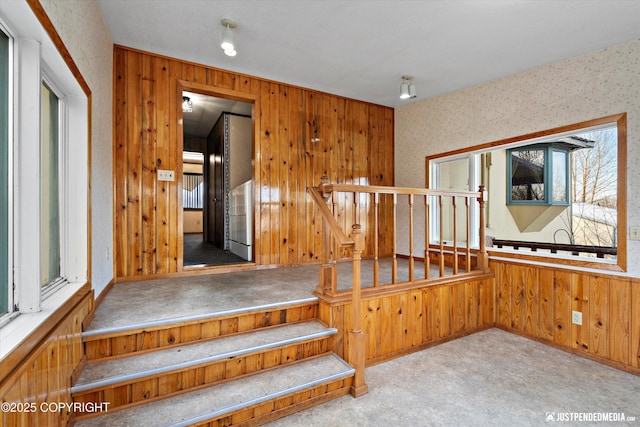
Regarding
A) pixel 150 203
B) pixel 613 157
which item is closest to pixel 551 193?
pixel 613 157

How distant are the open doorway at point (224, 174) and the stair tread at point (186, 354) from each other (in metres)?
1.60

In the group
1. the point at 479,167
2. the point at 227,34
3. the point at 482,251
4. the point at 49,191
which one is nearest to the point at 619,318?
the point at 482,251

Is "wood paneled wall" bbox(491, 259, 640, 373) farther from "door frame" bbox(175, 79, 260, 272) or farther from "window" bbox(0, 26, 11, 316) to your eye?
"window" bbox(0, 26, 11, 316)

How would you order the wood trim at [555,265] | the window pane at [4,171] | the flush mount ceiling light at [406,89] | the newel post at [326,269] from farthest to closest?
1. the flush mount ceiling light at [406,89]
2. the wood trim at [555,265]
3. the newel post at [326,269]
4. the window pane at [4,171]

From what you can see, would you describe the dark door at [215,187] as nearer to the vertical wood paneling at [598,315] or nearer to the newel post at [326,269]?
the newel post at [326,269]

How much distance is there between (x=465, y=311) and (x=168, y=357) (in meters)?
2.79

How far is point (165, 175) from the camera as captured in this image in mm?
3094

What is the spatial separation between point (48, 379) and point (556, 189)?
5328 millimetres

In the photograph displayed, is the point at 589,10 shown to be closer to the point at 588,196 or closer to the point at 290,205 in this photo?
the point at 588,196

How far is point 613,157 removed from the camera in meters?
2.75

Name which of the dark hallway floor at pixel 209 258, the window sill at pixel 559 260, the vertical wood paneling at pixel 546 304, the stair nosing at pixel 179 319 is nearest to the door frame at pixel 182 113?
the dark hallway floor at pixel 209 258

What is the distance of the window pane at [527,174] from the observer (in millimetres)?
4102

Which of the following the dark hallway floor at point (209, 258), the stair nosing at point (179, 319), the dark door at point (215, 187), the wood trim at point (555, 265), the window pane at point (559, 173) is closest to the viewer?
the stair nosing at point (179, 319)

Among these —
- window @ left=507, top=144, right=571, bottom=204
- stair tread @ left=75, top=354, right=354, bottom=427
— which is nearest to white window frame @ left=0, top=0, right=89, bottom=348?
stair tread @ left=75, top=354, right=354, bottom=427
